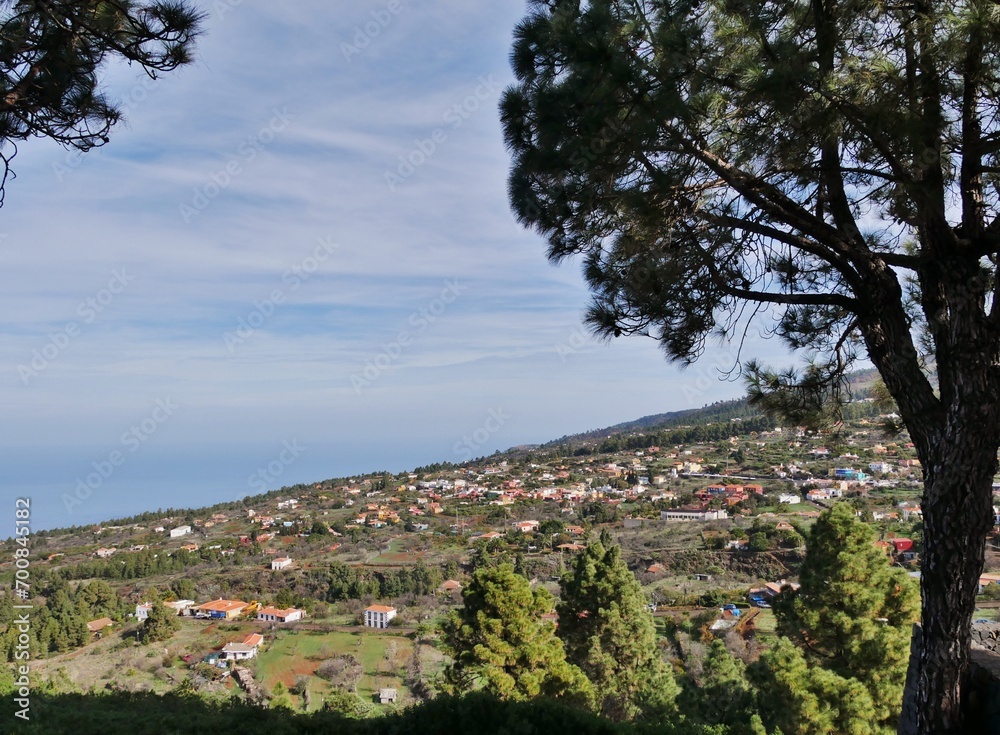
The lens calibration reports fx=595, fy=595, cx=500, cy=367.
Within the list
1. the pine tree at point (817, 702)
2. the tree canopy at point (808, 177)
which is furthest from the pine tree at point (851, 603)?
the tree canopy at point (808, 177)

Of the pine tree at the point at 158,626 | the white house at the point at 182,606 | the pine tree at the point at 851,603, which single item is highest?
the pine tree at the point at 851,603

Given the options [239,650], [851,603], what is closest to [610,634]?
[851,603]

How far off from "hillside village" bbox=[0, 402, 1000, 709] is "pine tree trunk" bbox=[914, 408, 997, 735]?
5.30 feet

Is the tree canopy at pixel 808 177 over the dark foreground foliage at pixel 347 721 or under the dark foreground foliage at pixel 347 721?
over

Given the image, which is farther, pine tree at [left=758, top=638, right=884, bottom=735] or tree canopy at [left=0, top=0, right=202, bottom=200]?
pine tree at [left=758, top=638, right=884, bottom=735]

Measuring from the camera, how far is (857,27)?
2.98 metres

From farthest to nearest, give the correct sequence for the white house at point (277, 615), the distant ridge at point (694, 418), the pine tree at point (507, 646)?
the distant ridge at point (694, 418)
the white house at point (277, 615)
the pine tree at point (507, 646)

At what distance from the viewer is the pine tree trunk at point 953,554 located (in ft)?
8.79

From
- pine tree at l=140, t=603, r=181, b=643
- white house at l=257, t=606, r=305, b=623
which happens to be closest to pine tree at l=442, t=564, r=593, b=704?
pine tree at l=140, t=603, r=181, b=643

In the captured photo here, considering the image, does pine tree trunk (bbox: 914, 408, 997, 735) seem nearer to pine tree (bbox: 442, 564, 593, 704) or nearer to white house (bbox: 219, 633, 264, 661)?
pine tree (bbox: 442, 564, 593, 704)

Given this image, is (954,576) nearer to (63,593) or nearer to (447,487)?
(63,593)

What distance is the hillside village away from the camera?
48.3ft

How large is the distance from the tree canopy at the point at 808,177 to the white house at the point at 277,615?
19.1m

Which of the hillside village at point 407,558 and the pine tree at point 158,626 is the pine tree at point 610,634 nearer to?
the hillside village at point 407,558
